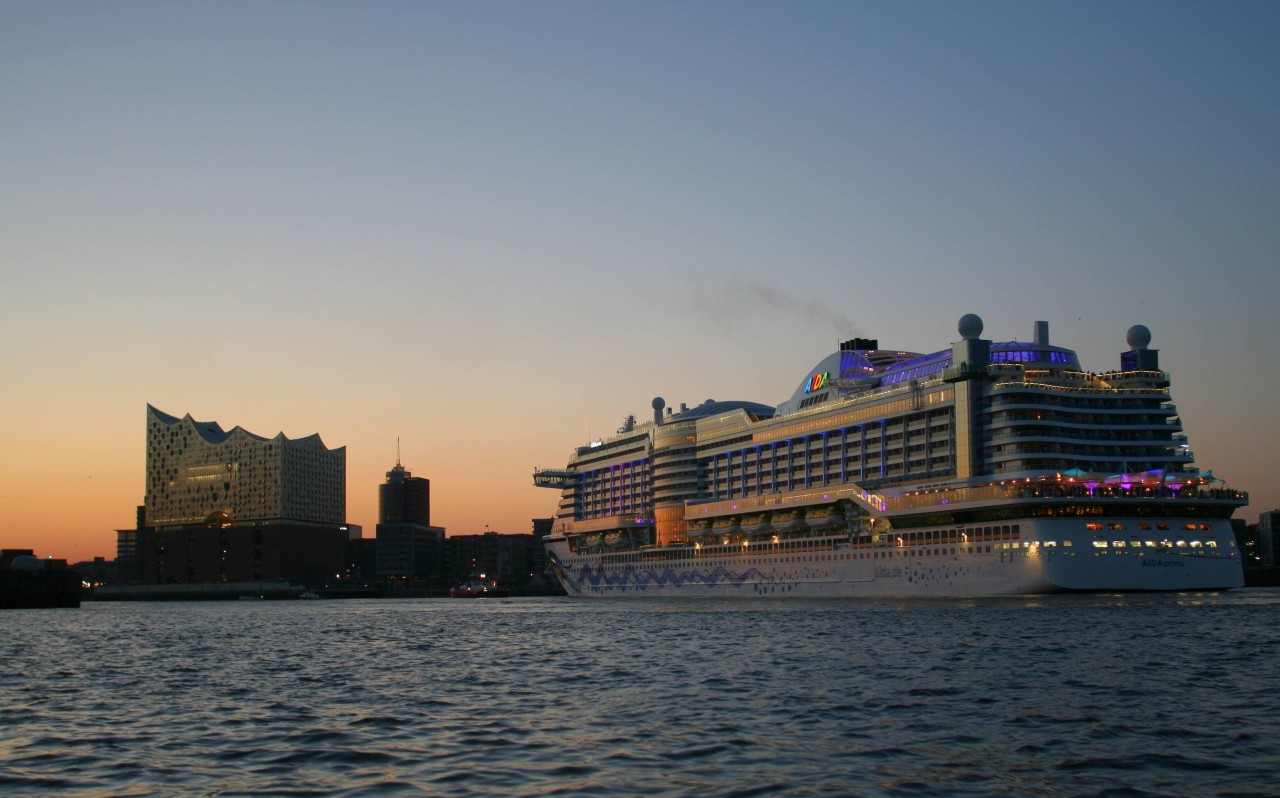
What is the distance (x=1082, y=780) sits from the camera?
2122cm

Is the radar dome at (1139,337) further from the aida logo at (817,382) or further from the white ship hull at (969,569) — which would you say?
the aida logo at (817,382)

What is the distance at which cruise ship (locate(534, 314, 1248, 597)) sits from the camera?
90500 millimetres

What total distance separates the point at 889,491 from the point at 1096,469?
16.5 m

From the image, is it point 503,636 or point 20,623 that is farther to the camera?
point 20,623

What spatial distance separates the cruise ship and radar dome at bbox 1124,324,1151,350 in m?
0.12

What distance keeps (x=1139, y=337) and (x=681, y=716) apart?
83.8m

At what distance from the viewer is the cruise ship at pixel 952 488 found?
90500 millimetres

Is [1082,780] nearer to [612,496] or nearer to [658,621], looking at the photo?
[658,621]

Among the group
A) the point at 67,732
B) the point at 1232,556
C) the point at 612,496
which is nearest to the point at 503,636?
the point at 67,732

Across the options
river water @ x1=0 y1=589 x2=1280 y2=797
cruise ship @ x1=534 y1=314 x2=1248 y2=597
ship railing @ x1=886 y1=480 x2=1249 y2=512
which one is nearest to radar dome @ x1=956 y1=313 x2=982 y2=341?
cruise ship @ x1=534 y1=314 x2=1248 y2=597

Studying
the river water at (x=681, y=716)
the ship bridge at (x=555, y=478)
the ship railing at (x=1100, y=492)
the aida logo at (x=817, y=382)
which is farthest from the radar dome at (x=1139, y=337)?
the ship bridge at (x=555, y=478)

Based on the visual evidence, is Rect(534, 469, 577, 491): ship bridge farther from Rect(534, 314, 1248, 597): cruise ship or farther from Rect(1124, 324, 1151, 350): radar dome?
Rect(1124, 324, 1151, 350): radar dome

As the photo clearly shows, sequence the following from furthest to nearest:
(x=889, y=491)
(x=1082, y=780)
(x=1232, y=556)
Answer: (x=889, y=491) < (x=1232, y=556) < (x=1082, y=780)

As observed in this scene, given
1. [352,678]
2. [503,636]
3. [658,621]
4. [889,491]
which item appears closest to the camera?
[352,678]
